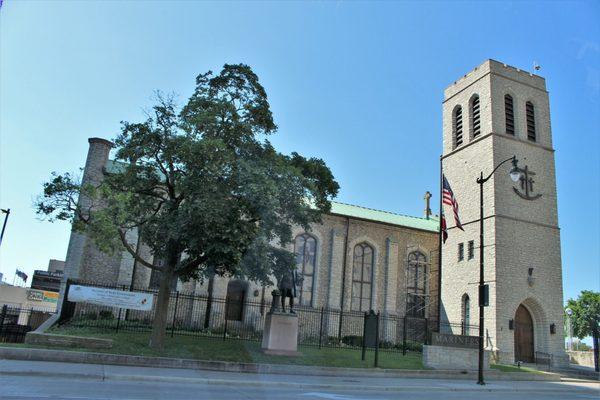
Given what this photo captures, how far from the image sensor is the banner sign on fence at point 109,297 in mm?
19906

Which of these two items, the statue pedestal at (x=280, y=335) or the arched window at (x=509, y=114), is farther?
the arched window at (x=509, y=114)

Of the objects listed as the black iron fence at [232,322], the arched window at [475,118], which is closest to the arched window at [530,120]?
the arched window at [475,118]

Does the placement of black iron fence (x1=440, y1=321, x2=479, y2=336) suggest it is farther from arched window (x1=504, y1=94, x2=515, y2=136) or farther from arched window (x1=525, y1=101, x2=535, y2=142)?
arched window (x1=525, y1=101, x2=535, y2=142)

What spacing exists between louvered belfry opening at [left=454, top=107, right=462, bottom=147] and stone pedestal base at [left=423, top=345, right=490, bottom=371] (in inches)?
664

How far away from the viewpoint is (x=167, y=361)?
625 inches

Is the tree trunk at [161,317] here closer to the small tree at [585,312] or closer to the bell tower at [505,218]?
the bell tower at [505,218]

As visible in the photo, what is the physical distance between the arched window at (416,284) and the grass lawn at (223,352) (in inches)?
512

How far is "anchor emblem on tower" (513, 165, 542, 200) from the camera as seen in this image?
30.3 meters

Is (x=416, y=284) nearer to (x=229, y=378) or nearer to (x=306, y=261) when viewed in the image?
(x=306, y=261)

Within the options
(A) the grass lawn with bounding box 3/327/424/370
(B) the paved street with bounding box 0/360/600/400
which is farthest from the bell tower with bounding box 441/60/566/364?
(B) the paved street with bounding box 0/360/600/400

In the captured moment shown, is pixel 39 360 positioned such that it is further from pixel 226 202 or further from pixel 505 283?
pixel 505 283

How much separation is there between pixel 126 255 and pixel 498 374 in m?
21.0

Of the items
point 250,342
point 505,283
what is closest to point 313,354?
point 250,342

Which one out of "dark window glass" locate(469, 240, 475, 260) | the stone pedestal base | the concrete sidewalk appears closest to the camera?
the concrete sidewalk
